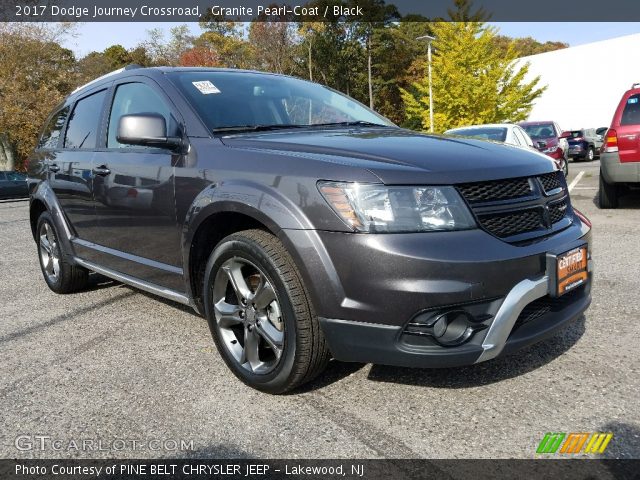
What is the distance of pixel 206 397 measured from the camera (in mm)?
2695

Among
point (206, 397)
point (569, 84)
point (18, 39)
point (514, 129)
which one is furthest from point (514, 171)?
point (569, 84)

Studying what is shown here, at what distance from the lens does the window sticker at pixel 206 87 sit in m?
3.28

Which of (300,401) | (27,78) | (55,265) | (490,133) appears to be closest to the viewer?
(300,401)

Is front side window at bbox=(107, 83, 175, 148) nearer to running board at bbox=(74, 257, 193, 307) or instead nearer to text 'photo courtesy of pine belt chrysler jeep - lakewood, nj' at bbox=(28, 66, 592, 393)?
text 'photo courtesy of pine belt chrysler jeep - lakewood, nj' at bbox=(28, 66, 592, 393)

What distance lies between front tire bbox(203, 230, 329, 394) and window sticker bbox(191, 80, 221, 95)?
1051 mm

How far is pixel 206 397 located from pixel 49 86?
31569 millimetres

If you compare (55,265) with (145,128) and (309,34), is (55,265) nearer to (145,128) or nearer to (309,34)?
(145,128)

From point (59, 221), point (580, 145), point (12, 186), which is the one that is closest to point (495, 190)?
point (59, 221)

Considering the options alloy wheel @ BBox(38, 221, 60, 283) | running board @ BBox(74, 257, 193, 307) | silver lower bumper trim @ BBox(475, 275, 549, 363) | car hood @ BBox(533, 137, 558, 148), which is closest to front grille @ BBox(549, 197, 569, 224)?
silver lower bumper trim @ BBox(475, 275, 549, 363)

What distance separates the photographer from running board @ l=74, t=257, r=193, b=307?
320cm

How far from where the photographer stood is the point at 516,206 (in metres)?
2.42

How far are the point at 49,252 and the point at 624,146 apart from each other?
721 centimetres

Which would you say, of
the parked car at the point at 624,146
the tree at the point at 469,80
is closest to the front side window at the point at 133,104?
the parked car at the point at 624,146

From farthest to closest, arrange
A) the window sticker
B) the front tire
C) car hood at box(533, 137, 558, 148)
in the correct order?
car hood at box(533, 137, 558, 148) → the window sticker → the front tire
